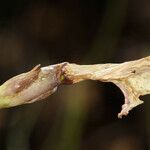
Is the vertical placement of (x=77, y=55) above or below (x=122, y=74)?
below

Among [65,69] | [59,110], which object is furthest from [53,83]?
[59,110]

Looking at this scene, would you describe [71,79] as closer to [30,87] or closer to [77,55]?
[30,87]

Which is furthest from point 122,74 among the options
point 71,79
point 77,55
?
point 77,55

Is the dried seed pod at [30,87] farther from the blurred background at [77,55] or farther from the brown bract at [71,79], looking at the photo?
the blurred background at [77,55]

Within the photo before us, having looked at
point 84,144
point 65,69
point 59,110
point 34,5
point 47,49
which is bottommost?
point 84,144

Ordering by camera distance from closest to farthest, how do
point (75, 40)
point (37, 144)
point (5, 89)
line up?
1. point (5, 89)
2. point (37, 144)
3. point (75, 40)

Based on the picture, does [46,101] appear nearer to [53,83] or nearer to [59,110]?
[59,110]

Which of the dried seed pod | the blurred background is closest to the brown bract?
the dried seed pod

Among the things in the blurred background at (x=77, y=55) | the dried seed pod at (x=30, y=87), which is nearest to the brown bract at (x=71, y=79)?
the dried seed pod at (x=30, y=87)
